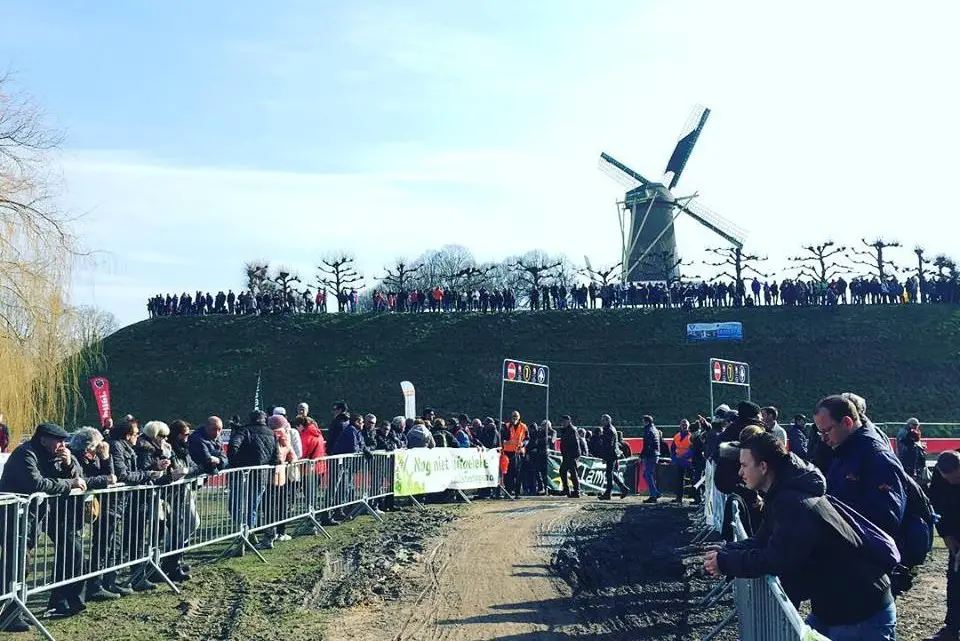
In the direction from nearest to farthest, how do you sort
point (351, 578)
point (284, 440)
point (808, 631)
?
point (808, 631) → point (351, 578) → point (284, 440)

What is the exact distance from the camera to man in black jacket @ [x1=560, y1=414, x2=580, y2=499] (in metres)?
22.3

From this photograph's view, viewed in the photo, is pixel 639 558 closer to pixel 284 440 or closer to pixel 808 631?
pixel 284 440

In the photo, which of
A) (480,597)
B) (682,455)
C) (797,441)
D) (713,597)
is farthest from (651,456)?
(480,597)

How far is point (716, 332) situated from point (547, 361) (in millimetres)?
8657

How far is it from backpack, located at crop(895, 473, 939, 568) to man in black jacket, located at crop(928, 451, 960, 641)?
85.1 inches

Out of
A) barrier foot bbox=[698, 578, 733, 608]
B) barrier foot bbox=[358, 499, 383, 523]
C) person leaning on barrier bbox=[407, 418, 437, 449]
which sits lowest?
barrier foot bbox=[698, 578, 733, 608]

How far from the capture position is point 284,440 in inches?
575

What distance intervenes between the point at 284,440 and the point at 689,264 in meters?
52.8

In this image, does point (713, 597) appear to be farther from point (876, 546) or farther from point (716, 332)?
point (716, 332)

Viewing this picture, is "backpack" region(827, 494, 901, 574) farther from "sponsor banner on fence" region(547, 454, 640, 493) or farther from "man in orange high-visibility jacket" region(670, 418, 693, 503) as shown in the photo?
"sponsor banner on fence" region(547, 454, 640, 493)

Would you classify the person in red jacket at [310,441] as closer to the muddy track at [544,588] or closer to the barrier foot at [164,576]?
the muddy track at [544,588]

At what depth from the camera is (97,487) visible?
9633mm

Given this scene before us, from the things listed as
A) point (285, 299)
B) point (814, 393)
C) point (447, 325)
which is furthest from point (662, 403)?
point (285, 299)

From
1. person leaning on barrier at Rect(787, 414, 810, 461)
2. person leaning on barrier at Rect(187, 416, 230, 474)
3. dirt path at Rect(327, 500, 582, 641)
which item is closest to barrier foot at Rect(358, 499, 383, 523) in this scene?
dirt path at Rect(327, 500, 582, 641)
